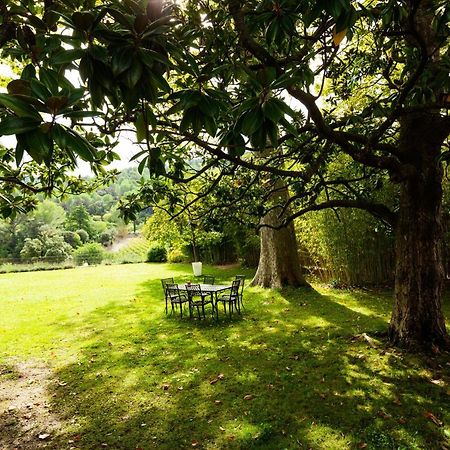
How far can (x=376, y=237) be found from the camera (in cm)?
919

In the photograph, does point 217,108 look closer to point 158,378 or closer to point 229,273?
point 158,378

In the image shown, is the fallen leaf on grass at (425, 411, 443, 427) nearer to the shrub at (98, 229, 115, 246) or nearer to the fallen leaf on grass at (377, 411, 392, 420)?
the fallen leaf on grass at (377, 411, 392, 420)

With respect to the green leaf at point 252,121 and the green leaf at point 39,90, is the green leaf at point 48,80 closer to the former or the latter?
the green leaf at point 39,90

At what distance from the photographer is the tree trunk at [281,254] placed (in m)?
10.1

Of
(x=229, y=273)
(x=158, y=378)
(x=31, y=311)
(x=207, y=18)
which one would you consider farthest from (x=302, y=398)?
(x=229, y=273)

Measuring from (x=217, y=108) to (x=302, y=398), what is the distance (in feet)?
11.8

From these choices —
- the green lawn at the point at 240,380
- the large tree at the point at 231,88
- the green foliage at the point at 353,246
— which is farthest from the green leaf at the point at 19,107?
the green foliage at the point at 353,246

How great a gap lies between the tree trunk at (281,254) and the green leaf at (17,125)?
923 cm

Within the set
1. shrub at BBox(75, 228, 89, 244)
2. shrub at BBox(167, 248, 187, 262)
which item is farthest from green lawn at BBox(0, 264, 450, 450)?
shrub at BBox(75, 228, 89, 244)

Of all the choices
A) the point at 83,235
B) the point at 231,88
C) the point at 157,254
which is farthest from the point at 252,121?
the point at 83,235

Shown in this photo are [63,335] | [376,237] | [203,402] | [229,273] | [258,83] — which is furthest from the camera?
[229,273]

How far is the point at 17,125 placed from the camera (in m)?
0.86

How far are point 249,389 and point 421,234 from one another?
2.88m

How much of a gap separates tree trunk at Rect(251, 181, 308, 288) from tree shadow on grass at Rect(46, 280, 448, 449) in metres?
2.98
